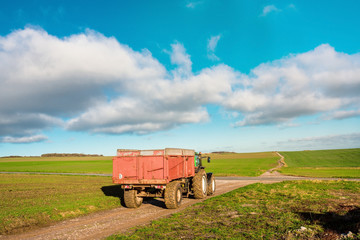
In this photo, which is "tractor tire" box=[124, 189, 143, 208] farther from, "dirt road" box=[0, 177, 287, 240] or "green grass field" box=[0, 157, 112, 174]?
"green grass field" box=[0, 157, 112, 174]

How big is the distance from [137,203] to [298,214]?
28.3ft

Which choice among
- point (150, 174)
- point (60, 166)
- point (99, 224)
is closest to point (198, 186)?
point (150, 174)

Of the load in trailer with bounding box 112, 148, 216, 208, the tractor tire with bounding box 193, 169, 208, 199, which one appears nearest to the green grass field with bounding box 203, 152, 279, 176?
the tractor tire with bounding box 193, 169, 208, 199

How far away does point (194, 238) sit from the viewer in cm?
796

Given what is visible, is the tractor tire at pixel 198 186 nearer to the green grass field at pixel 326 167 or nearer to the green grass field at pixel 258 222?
the green grass field at pixel 258 222

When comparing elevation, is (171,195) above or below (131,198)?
above

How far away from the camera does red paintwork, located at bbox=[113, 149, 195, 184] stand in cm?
1271

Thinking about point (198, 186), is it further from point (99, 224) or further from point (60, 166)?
point (60, 166)

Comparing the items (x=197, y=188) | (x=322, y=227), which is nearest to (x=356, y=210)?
(x=322, y=227)

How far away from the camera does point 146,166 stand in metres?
13.1

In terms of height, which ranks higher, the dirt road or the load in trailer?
the load in trailer

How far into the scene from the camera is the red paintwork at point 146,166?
41.7ft

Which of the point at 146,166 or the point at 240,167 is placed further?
the point at 240,167

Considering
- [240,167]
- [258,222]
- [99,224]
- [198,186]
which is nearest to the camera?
[258,222]
